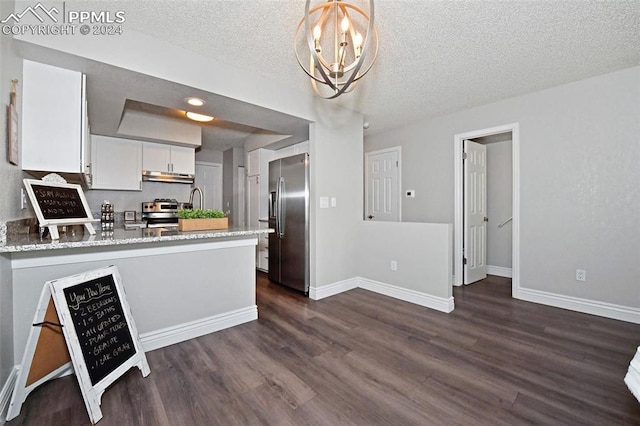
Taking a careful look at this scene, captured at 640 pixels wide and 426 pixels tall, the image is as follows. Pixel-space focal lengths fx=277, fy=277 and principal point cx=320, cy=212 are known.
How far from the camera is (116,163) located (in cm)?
410

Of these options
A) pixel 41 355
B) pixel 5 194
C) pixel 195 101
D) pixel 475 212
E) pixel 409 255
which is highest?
pixel 195 101

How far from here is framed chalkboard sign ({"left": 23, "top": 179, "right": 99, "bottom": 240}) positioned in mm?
1767

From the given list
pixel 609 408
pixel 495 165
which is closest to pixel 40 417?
pixel 609 408

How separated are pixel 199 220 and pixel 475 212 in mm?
3823

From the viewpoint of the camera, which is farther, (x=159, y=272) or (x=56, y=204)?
(x=159, y=272)

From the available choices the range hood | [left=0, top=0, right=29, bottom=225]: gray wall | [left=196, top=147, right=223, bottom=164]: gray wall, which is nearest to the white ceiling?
[left=0, top=0, right=29, bottom=225]: gray wall

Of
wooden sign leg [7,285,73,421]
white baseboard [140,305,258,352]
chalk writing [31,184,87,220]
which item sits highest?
chalk writing [31,184,87,220]

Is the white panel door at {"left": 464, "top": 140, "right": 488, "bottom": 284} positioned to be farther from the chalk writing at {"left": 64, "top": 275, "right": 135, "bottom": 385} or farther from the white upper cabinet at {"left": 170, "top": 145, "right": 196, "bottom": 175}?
the white upper cabinet at {"left": 170, "top": 145, "right": 196, "bottom": 175}

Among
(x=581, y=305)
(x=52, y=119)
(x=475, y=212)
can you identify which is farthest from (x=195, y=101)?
(x=581, y=305)

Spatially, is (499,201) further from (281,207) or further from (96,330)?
(96,330)

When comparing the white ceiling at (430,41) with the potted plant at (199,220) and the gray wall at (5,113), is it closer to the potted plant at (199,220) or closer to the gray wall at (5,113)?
the gray wall at (5,113)

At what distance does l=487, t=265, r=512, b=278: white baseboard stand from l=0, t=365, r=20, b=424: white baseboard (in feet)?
18.1

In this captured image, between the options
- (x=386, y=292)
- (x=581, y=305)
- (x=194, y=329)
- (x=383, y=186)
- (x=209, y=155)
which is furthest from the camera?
(x=209, y=155)

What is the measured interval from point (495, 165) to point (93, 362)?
5414 mm
